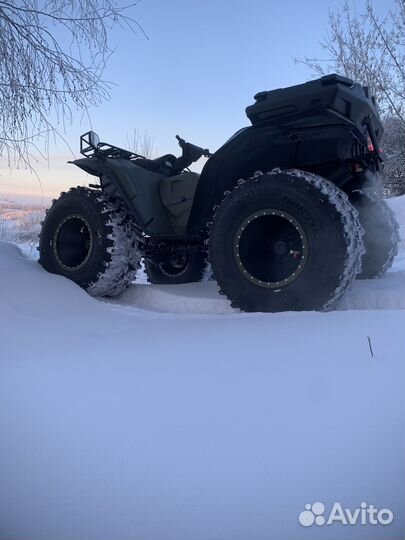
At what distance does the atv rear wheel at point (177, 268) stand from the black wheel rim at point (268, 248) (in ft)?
5.09

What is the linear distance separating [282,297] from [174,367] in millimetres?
1164

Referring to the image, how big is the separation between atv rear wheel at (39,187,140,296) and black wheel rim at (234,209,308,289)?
1.20 m

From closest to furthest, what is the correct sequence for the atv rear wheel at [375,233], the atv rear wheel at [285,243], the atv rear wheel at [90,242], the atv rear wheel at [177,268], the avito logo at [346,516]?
the avito logo at [346,516], the atv rear wheel at [285,243], the atv rear wheel at [90,242], the atv rear wheel at [375,233], the atv rear wheel at [177,268]

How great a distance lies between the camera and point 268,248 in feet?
10.1

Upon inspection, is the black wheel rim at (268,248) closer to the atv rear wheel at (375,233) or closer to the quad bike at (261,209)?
the quad bike at (261,209)

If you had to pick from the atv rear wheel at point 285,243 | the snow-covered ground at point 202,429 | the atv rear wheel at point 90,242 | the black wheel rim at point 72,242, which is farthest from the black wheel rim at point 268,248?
the black wheel rim at point 72,242

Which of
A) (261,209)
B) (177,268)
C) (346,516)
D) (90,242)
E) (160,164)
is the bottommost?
(346,516)

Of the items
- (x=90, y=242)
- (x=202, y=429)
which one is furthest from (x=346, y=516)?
(x=90, y=242)

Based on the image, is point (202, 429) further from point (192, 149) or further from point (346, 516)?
point (192, 149)

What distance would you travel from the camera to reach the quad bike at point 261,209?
270 centimetres

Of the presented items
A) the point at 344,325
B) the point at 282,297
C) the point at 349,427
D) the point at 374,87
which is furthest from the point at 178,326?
the point at 374,87

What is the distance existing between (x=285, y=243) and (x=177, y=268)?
1965 millimetres

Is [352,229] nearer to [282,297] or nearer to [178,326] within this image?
[282,297]

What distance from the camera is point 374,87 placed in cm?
1220
